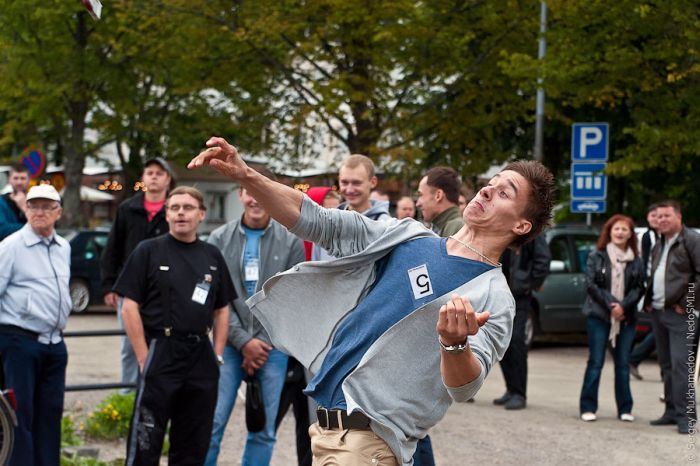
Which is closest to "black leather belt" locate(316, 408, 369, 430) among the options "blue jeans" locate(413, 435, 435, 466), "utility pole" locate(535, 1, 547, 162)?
"blue jeans" locate(413, 435, 435, 466)

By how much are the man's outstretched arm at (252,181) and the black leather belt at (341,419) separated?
666 millimetres

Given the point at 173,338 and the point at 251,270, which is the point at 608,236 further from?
the point at 173,338

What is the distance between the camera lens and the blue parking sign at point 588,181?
754 inches

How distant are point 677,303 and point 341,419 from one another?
22.7ft

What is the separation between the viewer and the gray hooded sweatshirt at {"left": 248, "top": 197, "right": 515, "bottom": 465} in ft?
13.0

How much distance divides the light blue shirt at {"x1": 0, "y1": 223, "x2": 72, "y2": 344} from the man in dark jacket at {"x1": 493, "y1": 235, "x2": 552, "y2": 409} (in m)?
5.14

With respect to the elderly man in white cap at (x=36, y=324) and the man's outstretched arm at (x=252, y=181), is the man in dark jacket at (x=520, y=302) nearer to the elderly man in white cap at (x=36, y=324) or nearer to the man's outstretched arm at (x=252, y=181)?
the elderly man in white cap at (x=36, y=324)

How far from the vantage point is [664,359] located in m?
10.8

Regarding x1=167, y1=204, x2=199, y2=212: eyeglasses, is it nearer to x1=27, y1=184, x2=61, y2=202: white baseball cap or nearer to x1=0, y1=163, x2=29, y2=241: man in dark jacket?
x1=27, y1=184, x2=61, y2=202: white baseball cap

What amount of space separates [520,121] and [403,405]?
2410 cm

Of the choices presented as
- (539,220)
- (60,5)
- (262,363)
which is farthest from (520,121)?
(539,220)

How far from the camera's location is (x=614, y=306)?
35.6 ft

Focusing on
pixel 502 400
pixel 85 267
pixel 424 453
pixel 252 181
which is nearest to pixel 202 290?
pixel 424 453

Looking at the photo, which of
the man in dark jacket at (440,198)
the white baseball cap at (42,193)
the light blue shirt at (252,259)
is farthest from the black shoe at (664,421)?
the white baseball cap at (42,193)
